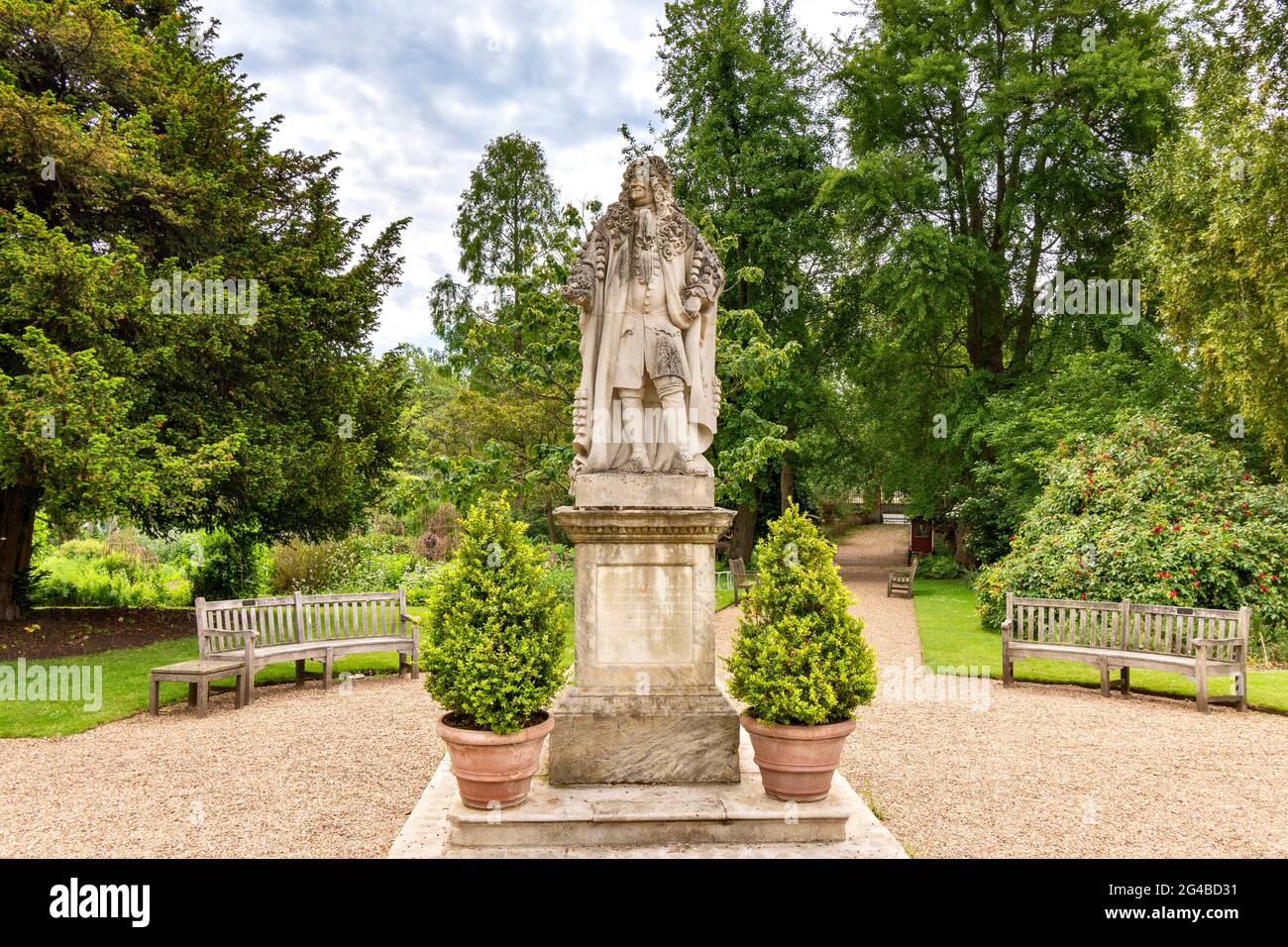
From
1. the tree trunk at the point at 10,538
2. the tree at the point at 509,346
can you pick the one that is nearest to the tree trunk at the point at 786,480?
the tree at the point at 509,346

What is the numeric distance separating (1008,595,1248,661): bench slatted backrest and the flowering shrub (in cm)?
133

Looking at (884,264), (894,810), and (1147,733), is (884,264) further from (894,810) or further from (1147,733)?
(894,810)

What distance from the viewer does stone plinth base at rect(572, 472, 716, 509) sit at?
5.19 metres

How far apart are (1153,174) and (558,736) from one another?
54.3 ft

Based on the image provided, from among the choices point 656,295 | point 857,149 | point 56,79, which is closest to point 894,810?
point 656,295

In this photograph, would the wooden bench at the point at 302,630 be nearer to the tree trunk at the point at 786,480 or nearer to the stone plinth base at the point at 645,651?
the stone plinth base at the point at 645,651

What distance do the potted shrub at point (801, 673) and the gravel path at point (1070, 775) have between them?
1000mm

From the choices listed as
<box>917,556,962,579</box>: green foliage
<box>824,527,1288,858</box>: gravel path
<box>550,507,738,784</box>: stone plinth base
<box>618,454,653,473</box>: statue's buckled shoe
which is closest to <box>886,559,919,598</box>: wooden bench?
<box>917,556,962,579</box>: green foliage

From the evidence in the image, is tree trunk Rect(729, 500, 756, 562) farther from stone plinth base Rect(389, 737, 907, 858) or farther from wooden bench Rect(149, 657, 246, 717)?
stone plinth base Rect(389, 737, 907, 858)

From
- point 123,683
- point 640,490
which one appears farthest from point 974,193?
point 123,683

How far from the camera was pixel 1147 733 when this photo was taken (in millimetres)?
7551

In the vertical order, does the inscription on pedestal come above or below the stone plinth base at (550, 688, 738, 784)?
above

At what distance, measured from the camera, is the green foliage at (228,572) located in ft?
50.3

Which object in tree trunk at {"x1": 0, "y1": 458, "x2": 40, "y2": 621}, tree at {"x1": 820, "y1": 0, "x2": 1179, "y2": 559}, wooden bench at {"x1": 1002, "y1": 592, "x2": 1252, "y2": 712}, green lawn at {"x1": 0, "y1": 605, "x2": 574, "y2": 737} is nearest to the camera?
green lawn at {"x1": 0, "y1": 605, "x2": 574, "y2": 737}
